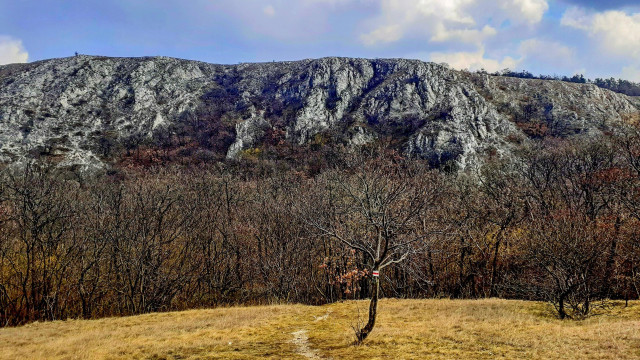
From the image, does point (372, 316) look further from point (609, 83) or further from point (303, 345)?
point (609, 83)

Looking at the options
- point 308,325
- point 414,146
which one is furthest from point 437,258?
point 414,146

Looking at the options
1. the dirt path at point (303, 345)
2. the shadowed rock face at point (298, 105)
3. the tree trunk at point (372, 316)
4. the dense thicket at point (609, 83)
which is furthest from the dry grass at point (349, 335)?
the dense thicket at point (609, 83)

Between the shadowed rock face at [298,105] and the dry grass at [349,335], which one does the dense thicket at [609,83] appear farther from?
the dry grass at [349,335]

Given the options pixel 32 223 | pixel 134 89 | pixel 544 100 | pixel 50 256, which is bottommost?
pixel 50 256

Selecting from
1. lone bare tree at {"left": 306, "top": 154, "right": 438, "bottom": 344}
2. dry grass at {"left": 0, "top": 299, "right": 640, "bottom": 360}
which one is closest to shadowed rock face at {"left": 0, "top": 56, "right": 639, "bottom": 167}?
lone bare tree at {"left": 306, "top": 154, "right": 438, "bottom": 344}

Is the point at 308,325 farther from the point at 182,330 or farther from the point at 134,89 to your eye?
the point at 134,89

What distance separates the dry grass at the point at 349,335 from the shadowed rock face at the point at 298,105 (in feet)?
208

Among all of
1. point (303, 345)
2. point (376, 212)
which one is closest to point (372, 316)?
point (303, 345)

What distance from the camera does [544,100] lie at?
11194 centimetres

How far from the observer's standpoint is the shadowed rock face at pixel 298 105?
94688 millimetres

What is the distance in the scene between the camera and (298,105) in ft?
387

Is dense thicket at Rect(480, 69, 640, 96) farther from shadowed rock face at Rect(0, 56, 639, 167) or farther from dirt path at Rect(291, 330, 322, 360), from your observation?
dirt path at Rect(291, 330, 322, 360)

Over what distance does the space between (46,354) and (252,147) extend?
286 feet

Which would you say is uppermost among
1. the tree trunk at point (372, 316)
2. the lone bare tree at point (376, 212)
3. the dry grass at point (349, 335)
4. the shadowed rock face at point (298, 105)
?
the shadowed rock face at point (298, 105)
